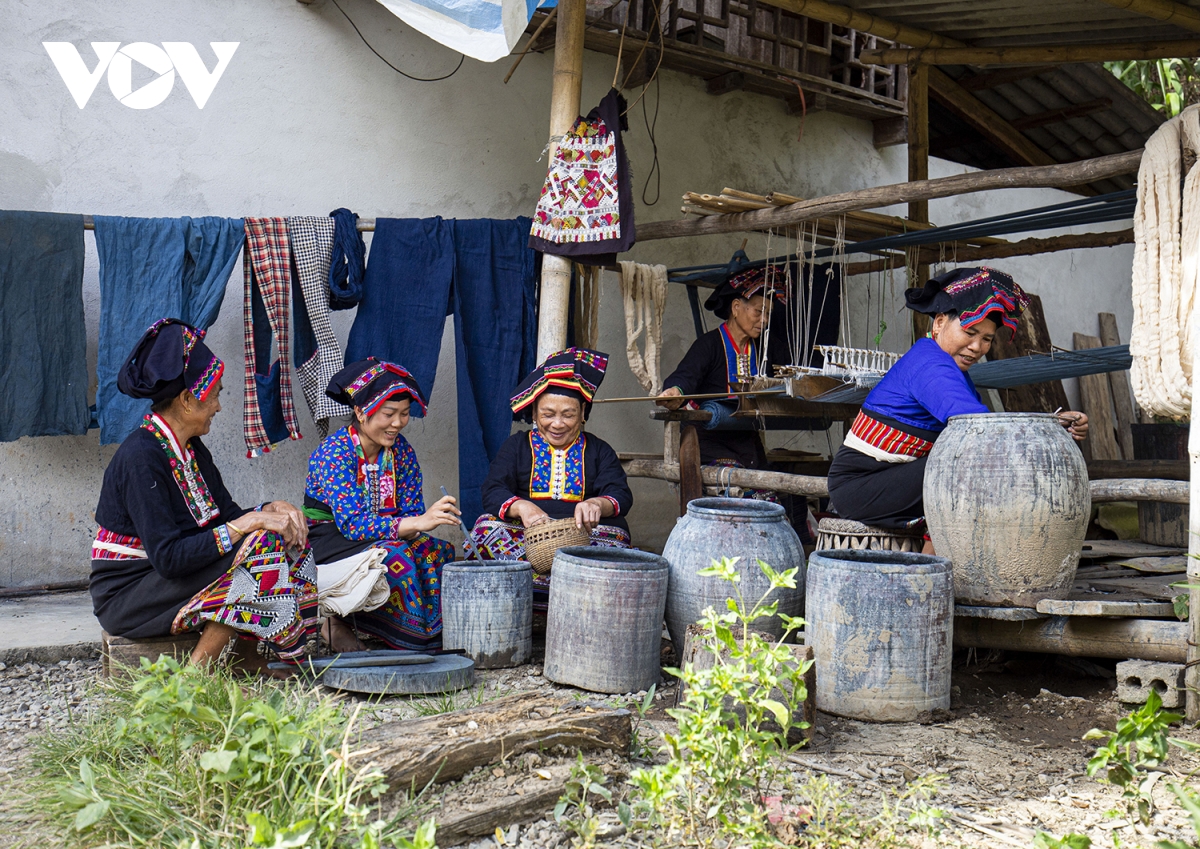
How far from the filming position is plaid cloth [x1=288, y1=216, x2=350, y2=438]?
4.50 m

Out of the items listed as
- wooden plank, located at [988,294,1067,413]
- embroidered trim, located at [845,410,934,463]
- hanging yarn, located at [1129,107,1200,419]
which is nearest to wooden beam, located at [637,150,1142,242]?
hanging yarn, located at [1129,107,1200,419]

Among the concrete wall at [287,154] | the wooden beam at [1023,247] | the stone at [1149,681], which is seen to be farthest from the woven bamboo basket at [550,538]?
the wooden beam at [1023,247]

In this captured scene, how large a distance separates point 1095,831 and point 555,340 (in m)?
2.96

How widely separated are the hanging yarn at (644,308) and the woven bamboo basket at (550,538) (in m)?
1.47

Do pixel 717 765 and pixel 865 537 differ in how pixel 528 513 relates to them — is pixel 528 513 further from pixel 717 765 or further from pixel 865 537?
pixel 717 765

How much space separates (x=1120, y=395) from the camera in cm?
875

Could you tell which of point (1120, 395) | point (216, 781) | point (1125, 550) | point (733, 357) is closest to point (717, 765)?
point (216, 781)

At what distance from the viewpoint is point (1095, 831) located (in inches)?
90.3

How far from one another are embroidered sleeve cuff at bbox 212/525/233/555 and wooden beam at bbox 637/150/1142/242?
2.49m

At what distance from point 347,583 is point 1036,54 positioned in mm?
4903

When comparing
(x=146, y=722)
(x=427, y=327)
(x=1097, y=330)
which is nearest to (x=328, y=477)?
(x=427, y=327)

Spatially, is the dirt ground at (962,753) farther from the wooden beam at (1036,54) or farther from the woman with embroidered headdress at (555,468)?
the wooden beam at (1036,54)

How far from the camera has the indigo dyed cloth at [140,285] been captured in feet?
13.9

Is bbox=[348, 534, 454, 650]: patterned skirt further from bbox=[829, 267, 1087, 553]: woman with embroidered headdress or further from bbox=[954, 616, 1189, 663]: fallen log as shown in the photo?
bbox=[954, 616, 1189, 663]: fallen log
